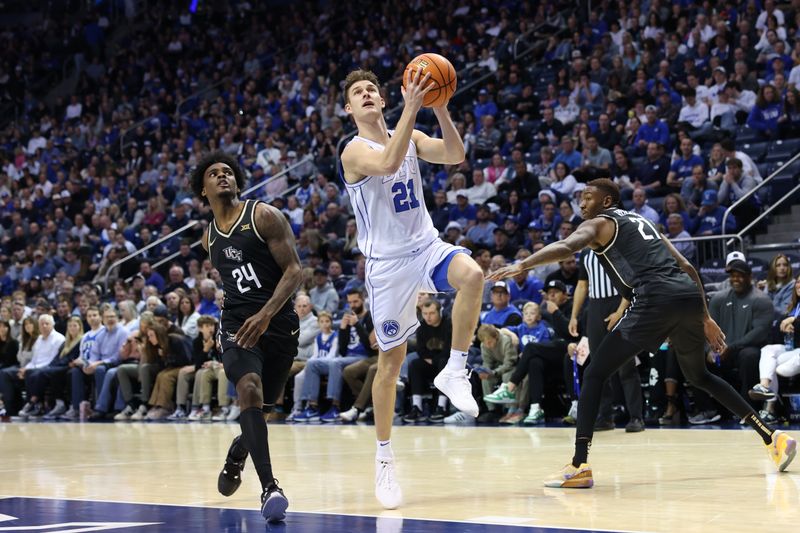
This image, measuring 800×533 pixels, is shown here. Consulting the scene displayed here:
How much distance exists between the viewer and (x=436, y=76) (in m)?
5.55

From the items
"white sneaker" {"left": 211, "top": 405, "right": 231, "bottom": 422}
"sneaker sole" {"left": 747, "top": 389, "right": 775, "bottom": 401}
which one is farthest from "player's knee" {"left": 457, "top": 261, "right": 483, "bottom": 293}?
"white sneaker" {"left": 211, "top": 405, "right": 231, "bottom": 422}

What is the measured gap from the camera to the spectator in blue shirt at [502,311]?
40.6 feet

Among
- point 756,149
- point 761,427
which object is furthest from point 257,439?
point 756,149

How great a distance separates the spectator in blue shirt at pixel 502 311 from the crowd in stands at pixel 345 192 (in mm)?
25

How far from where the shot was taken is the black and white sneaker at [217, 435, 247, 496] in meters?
5.79

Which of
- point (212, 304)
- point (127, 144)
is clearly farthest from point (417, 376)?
point (127, 144)

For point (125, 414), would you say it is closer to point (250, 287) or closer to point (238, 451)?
point (238, 451)

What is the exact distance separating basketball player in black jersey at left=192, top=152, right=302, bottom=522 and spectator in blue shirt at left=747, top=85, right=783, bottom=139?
10.2m

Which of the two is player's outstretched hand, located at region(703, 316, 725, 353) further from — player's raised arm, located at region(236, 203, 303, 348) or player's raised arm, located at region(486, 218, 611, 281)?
player's raised arm, located at region(236, 203, 303, 348)

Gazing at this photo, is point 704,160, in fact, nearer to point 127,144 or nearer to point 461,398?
point 461,398

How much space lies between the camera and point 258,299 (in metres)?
5.75

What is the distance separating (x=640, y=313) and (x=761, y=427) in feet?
3.46

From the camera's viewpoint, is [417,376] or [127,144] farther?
[127,144]

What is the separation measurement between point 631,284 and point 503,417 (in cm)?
561
